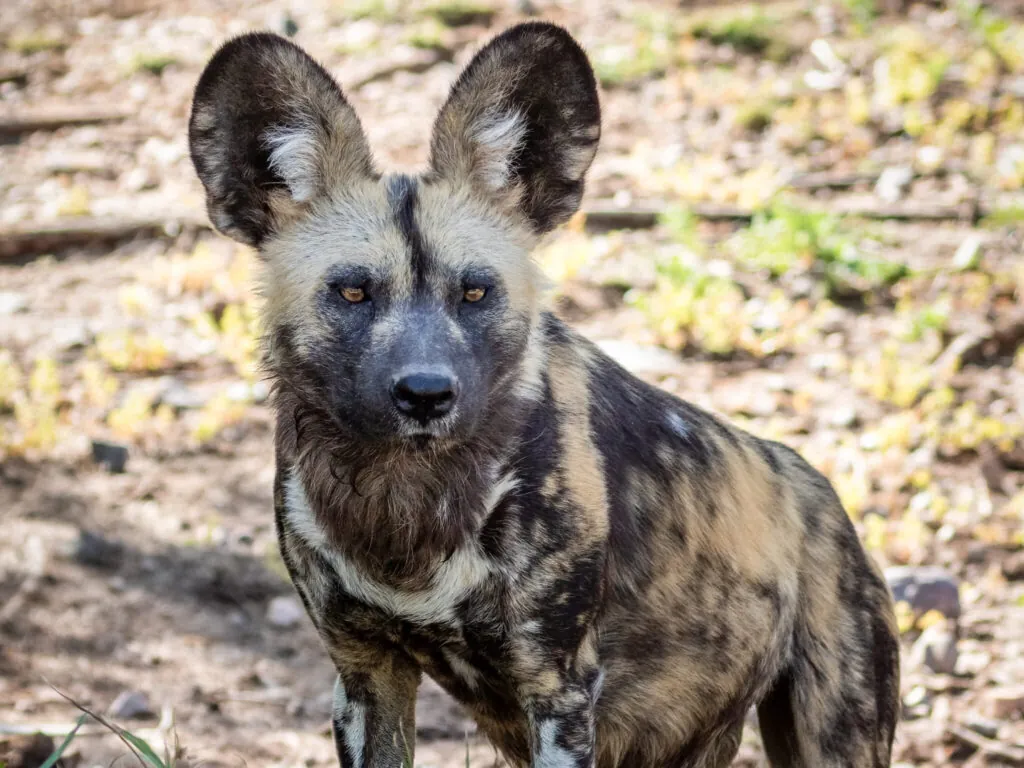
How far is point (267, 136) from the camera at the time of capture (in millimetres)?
2518

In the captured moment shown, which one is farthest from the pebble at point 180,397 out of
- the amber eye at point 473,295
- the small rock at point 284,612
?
the amber eye at point 473,295

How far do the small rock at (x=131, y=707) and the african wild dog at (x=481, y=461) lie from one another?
111 cm

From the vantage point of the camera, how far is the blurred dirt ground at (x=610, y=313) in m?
3.78

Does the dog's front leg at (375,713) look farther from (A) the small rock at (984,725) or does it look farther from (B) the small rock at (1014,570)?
(B) the small rock at (1014,570)

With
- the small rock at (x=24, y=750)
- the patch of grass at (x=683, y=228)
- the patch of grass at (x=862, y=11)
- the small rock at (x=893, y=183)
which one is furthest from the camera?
the patch of grass at (x=862, y=11)

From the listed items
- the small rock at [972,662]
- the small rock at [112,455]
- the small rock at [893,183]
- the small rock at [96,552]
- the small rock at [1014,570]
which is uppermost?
the small rock at [893,183]

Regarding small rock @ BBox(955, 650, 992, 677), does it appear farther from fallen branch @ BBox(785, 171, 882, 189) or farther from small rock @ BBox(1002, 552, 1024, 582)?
fallen branch @ BBox(785, 171, 882, 189)

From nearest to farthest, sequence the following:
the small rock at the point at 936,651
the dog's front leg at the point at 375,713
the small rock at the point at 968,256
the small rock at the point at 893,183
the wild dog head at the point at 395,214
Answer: the wild dog head at the point at 395,214
the dog's front leg at the point at 375,713
the small rock at the point at 936,651
the small rock at the point at 968,256
the small rock at the point at 893,183

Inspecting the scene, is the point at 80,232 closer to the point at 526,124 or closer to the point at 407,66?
the point at 407,66

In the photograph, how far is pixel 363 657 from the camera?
2518mm

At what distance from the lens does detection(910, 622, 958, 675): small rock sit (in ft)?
12.4

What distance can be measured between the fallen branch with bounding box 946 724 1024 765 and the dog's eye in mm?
2183

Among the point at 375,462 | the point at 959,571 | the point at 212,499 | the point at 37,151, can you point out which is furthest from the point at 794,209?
the point at 37,151

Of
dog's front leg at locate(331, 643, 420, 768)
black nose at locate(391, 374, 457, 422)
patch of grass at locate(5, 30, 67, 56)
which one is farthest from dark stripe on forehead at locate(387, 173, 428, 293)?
patch of grass at locate(5, 30, 67, 56)
